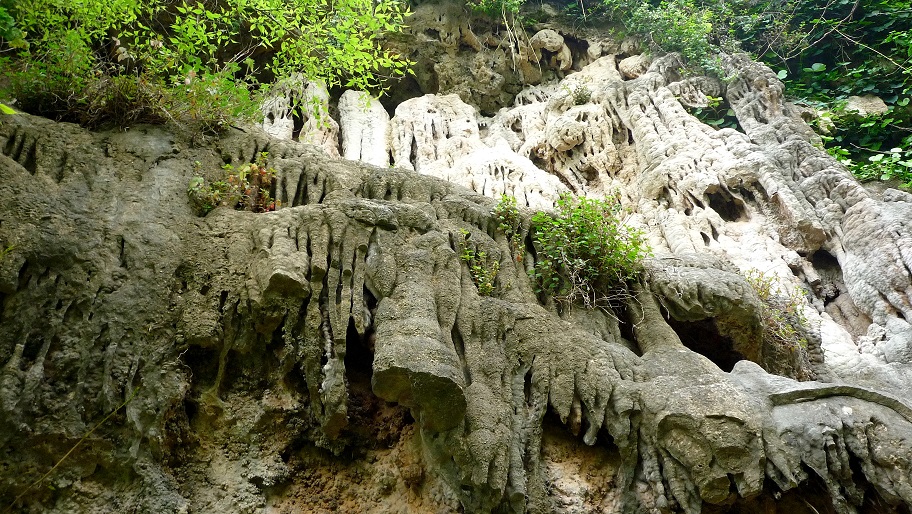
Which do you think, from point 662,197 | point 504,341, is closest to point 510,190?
point 662,197

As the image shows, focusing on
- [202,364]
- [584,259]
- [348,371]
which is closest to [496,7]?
[584,259]

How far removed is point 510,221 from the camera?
654cm

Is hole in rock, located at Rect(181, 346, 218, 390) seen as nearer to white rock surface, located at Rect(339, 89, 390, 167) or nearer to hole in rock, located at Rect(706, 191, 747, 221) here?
white rock surface, located at Rect(339, 89, 390, 167)

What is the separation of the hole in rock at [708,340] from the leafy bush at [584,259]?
0.76 meters

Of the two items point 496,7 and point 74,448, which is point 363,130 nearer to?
point 496,7

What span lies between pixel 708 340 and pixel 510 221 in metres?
2.47

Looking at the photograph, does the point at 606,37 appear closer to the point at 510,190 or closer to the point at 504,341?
the point at 510,190

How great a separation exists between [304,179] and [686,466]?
431 centimetres

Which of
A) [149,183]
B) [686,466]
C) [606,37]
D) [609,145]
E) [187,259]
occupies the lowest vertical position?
[686,466]

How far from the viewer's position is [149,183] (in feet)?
18.1

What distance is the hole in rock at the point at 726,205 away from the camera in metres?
9.47

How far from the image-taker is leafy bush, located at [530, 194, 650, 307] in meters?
6.12

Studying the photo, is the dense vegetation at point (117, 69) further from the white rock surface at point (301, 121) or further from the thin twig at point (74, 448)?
the thin twig at point (74, 448)

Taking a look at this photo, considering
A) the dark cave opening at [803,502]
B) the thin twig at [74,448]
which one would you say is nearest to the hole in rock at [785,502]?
the dark cave opening at [803,502]
